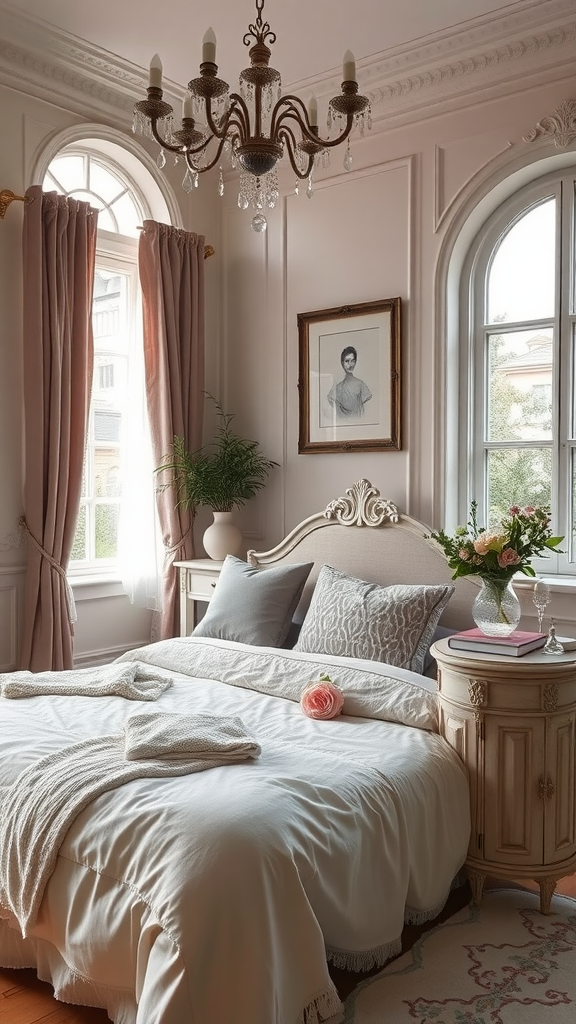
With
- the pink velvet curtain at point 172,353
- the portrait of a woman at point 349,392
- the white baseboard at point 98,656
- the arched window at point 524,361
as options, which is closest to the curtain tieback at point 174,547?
the pink velvet curtain at point 172,353

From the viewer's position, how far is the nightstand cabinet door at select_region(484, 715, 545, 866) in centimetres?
264

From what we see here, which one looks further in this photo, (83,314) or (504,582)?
(83,314)

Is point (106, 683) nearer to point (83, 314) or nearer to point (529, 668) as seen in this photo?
point (529, 668)

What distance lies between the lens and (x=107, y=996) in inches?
78.4

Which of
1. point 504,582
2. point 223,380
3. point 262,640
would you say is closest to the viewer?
point 504,582

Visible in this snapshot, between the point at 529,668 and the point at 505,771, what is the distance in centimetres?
34

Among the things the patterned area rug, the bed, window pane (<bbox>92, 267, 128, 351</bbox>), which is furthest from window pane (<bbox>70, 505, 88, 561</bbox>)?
the patterned area rug

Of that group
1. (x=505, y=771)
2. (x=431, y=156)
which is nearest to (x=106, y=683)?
(x=505, y=771)

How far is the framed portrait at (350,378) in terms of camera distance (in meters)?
4.18

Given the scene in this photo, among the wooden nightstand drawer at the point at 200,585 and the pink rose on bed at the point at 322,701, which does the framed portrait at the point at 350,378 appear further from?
the pink rose on bed at the point at 322,701

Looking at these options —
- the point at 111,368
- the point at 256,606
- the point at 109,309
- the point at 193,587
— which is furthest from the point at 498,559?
the point at 109,309

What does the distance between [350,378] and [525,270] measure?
98cm

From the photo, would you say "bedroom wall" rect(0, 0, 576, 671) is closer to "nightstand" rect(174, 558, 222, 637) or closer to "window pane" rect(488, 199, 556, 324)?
"window pane" rect(488, 199, 556, 324)

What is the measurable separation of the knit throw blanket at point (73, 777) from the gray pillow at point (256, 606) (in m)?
1.17
